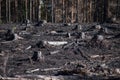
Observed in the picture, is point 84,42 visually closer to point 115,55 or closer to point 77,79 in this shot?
point 115,55

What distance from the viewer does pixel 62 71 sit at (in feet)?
19.2

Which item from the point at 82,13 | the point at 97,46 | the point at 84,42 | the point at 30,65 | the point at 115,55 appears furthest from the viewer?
the point at 82,13

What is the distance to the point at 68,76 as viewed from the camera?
17.8 ft

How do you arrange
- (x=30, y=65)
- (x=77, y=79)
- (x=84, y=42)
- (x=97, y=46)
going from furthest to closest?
(x=84, y=42), (x=97, y=46), (x=30, y=65), (x=77, y=79)

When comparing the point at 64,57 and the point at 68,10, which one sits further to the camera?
the point at 68,10

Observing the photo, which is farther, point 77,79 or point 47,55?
point 47,55

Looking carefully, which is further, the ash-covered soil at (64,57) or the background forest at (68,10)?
the background forest at (68,10)

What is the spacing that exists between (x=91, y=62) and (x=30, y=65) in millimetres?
1287

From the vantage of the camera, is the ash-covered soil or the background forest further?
the background forest

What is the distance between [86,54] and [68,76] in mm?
2907

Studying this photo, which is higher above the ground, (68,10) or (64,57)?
(68,10)

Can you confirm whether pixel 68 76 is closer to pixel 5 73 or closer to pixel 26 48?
pixel 5 73

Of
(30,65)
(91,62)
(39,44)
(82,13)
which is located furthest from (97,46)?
(82,13)

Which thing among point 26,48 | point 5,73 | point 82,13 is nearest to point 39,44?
point 26,48
